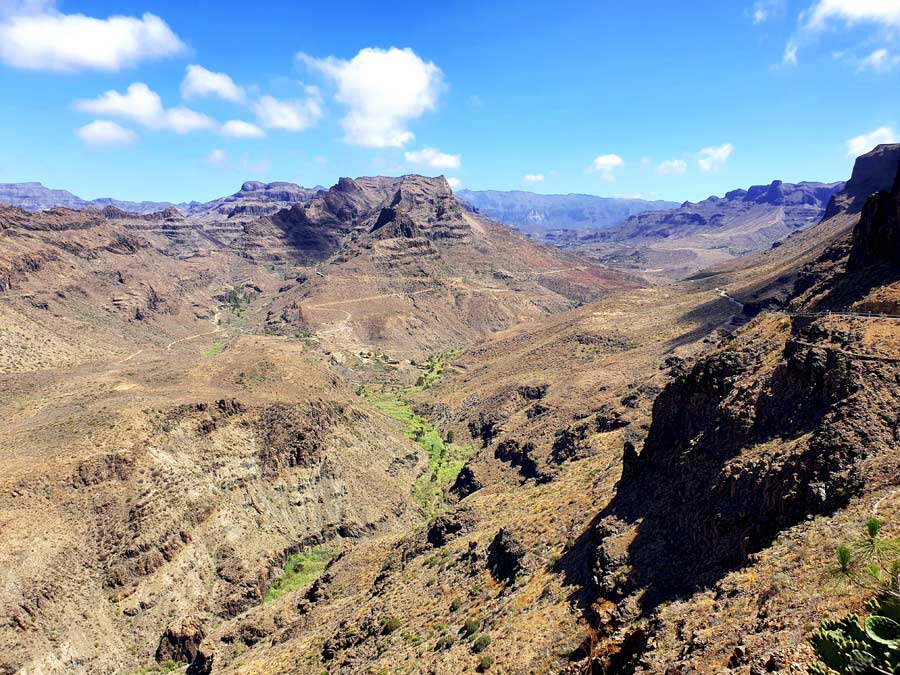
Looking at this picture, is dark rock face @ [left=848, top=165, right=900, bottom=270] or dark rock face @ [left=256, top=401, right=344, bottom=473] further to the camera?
dark rock face @ [left=256, top=401, right=344, bottom=473]

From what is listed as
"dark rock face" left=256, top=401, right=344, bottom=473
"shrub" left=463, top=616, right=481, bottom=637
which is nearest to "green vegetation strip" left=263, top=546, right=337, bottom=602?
"dark rock face" left=256, top=401, right=344, bottom=473

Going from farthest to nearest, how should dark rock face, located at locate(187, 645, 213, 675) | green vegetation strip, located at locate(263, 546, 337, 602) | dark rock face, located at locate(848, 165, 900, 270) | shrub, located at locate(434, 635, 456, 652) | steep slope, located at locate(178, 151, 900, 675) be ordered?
green vegetation strip, located at locate(263, 546, 337, 602) < dark rock face, located at locate(848, 165, 900, 270) < dark rock face, located at locate(187, 645, 213, 675) < shrub, located at locate(434, 635, 456, 652) < steep slope, located at locate(178, 151, 900, 675)

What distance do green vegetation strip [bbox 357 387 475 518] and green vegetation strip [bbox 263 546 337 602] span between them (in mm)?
12789

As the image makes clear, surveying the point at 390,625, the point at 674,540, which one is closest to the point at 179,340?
the point at 390,625

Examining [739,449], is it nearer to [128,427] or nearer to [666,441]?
[666,441]

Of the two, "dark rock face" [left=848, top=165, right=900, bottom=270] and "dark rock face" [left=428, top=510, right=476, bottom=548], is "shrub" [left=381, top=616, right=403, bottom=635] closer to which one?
"dark rock face" [left=428, top=510, right=476, bottom=548]

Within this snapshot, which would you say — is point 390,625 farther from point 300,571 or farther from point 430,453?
point 430,453

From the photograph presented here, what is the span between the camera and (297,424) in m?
61.6

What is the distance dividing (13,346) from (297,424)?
52.9 metres

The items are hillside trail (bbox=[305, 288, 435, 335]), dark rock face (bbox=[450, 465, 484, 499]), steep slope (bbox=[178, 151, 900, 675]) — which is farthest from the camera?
hillside trail (bbox=[305, 288, 435, 335])

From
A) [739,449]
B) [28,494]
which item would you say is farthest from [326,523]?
[739,449]

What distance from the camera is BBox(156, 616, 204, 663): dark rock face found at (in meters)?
40.5

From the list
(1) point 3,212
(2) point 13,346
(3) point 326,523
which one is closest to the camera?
(3) point 326,523

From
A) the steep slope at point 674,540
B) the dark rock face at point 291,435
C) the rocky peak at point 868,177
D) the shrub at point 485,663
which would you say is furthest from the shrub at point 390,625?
the rocky peak at point 868,177
